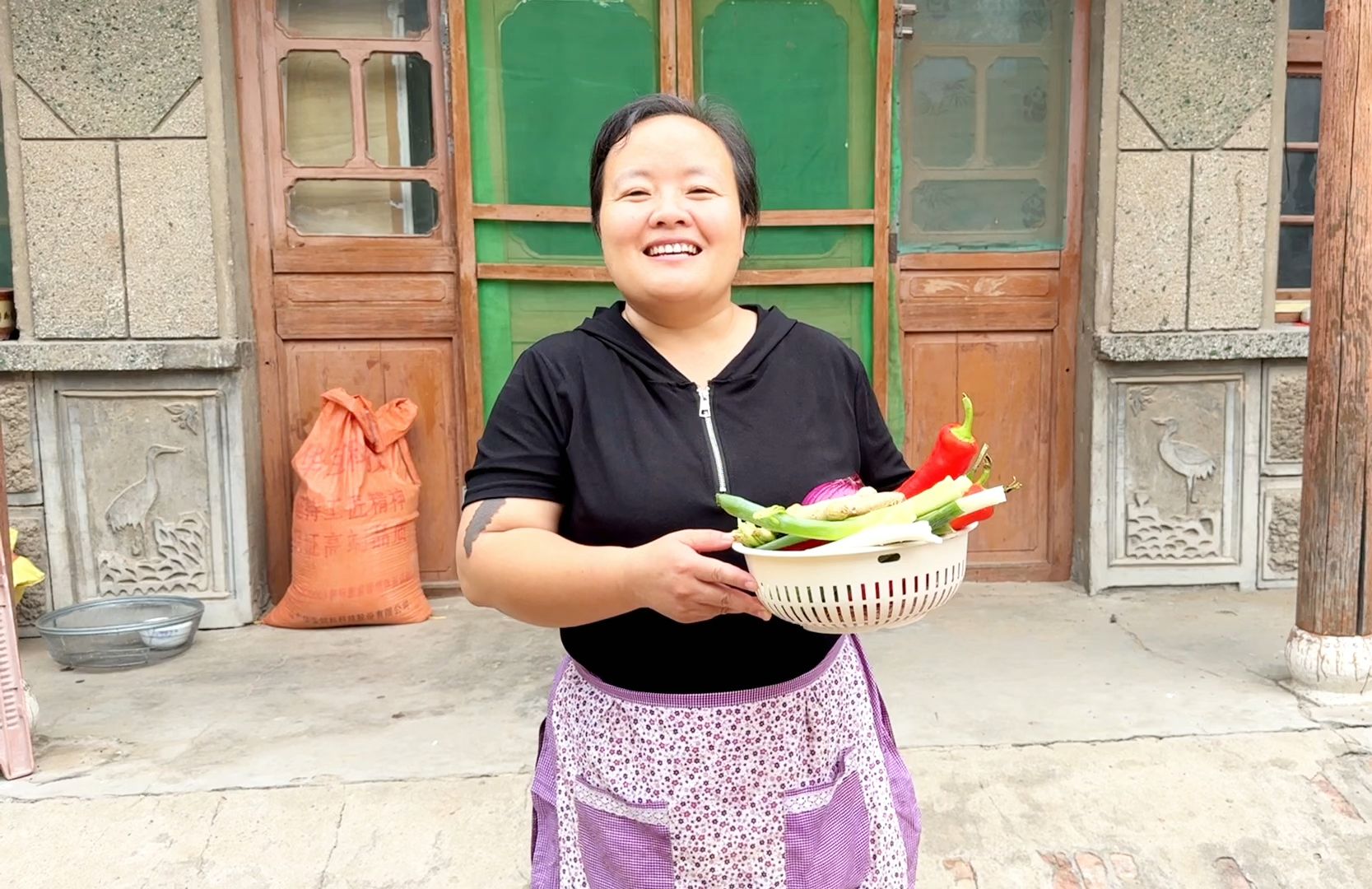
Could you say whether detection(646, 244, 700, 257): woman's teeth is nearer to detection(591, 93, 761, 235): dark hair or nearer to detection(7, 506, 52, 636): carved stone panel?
detection(591, 93, 761, 235): dark hair

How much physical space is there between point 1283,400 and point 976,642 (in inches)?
66.2

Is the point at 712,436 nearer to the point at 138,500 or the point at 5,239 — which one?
the point at 138,500

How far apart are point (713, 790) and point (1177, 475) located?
3.39 meters

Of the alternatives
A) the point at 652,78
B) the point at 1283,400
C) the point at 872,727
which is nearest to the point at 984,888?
the point at 872,727

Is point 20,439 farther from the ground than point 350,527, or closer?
farther from the ground

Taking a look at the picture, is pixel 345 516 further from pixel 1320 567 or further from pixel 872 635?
pixel 1320 567

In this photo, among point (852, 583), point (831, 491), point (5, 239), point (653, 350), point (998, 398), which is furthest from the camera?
point (998, 398)

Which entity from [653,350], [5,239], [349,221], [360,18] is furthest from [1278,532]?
[5,239]

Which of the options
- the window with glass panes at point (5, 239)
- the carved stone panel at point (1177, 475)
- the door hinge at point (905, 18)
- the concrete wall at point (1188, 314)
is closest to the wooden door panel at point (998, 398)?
the concrete wall at point (1188, 314)

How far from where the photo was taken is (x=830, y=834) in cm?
136

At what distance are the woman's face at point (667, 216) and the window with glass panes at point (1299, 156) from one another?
12.0 feet

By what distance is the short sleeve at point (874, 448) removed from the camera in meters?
1.44

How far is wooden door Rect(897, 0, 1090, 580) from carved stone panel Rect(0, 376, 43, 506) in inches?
134

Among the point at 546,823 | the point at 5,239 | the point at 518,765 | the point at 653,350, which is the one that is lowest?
the point at 518,765
